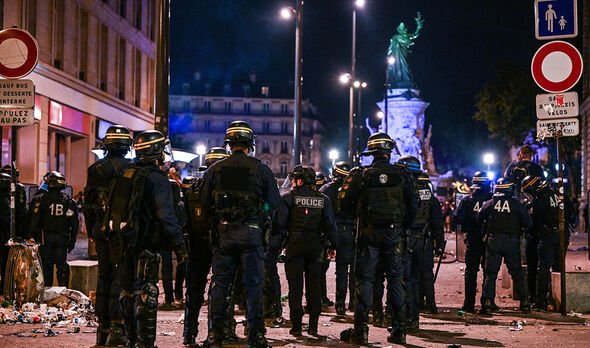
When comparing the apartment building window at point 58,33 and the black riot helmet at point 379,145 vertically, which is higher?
the apartment building window at point 58,33

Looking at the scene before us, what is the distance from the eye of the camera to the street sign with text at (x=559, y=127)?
10.9 m

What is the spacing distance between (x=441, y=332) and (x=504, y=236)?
7.91 ft

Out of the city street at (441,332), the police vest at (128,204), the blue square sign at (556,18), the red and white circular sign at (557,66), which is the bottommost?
the city street at (441,332)

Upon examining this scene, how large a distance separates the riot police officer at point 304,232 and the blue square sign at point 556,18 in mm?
3939

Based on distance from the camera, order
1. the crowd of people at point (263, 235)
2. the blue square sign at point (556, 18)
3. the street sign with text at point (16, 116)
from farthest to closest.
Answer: the blue square sign at point (556, 18)
the street sign with text at point (16, 116)
the crowd of people at point (263, 235)

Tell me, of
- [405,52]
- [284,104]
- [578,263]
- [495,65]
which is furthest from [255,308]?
[284,104]

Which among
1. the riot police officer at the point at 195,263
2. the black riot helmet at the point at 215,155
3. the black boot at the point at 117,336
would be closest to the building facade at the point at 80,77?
the black riot helmet at the point at 215,155

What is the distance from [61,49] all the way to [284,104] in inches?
3409

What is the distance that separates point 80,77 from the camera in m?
29.2

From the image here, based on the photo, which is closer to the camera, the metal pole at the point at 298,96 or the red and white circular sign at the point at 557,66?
the red and white circular sign at the point at 557,66

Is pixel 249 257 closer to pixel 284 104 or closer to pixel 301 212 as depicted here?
pixel 301 212

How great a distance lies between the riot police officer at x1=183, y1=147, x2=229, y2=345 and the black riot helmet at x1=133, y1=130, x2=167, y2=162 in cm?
72

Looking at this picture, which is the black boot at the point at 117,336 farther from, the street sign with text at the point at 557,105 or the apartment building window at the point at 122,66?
the apartment building window at the point at 122,66

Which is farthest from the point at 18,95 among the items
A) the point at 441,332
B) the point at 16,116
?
the point at 441,332
